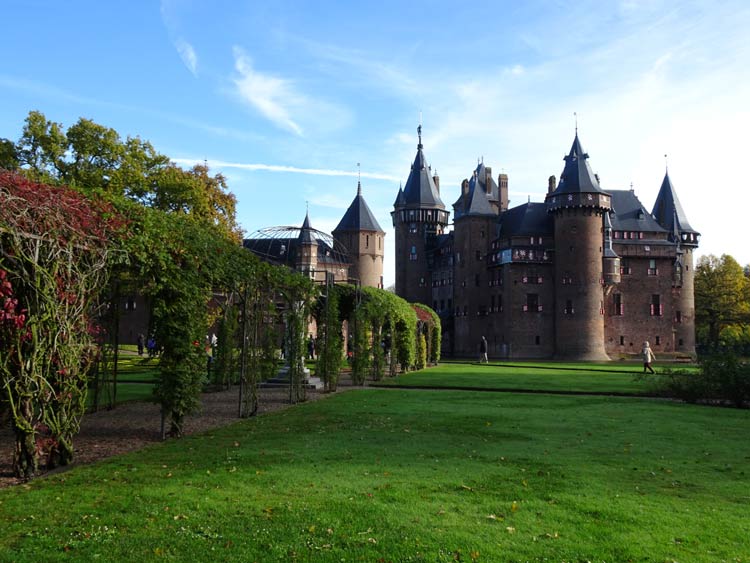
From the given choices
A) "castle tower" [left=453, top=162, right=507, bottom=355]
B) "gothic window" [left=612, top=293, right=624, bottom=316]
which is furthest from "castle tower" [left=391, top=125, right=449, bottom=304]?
"gothic window" [left=612, top=293, right=624, bottom=316]

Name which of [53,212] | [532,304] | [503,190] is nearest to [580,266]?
[532,304]

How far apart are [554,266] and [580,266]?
3590mm

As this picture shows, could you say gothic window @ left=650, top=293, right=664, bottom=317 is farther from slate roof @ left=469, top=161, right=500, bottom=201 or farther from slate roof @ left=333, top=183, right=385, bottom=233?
slate roof @ left=333, top=183, right=385, bottom=233

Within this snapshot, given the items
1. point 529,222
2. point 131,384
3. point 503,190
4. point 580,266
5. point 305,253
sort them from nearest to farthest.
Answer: point 131,384 < point 305,253 < point 580,266 < point 529,222 < point 503,190

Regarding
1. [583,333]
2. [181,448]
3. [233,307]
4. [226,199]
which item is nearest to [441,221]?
[583,333]

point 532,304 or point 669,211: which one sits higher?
point 669,211

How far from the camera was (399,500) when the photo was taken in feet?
23.1

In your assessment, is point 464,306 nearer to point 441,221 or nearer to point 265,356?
point 441,221

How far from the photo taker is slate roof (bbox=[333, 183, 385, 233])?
77938 millimetres

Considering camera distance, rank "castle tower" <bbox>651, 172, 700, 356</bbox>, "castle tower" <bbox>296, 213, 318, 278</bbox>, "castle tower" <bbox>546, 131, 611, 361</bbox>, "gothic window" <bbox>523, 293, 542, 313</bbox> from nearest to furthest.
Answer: "castle tower" <bbox>296, 213, 318, 278</bbox>, "castle tower" <bbox>546, 131, 611, 361</bbox>, "gothic window" <bbox>523, 293, 542, 313</bbox>, "castle tower" <bbox>651, 172, 700, 356</bbox>

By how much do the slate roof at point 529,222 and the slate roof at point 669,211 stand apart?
51.5ft

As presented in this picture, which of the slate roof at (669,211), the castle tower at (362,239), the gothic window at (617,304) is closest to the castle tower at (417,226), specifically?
the castle tower at (362,239)

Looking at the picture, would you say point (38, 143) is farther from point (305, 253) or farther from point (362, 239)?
point (362, 239)

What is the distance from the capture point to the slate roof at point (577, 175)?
2554 inches
